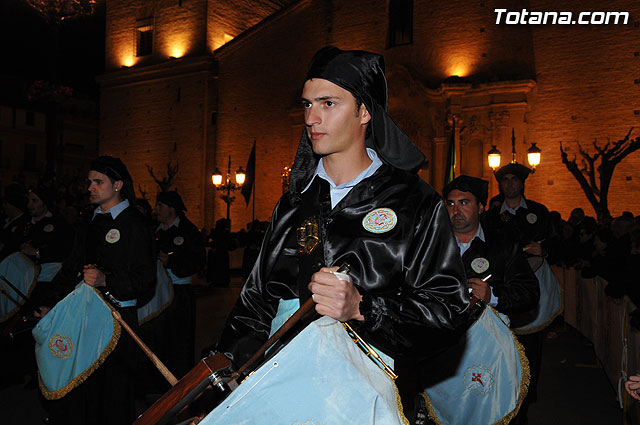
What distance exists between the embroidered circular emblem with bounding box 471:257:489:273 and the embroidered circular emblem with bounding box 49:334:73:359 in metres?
3.32

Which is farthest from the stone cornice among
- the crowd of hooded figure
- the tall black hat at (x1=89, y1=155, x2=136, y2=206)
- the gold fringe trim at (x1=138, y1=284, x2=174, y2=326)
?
the crowd of hooded figure

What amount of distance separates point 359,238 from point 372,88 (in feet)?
2.09

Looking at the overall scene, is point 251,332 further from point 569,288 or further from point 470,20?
point 470,20

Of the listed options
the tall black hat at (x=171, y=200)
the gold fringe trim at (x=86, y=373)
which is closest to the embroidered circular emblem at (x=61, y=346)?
the gold fringe trim at (x=86, y=373)

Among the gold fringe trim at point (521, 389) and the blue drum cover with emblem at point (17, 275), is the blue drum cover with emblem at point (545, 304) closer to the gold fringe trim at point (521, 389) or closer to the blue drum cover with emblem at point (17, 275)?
the gold fringe trim at point (521, 389)

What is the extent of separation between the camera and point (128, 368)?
5.24 metres

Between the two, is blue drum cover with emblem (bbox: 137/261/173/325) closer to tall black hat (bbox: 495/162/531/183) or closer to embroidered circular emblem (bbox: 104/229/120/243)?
embroidered circular emblem (bbox: 104/229/120/243)

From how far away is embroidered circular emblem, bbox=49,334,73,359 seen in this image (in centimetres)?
475

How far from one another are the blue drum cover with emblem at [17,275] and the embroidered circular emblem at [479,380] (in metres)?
5.98

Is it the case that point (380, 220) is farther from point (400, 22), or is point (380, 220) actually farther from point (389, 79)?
point (400, 22)

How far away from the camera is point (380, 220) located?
2.25 m

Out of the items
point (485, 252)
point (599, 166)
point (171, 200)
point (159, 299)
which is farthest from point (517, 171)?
point (599, 166)

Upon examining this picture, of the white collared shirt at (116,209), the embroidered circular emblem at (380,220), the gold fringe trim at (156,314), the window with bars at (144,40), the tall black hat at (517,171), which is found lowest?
the gold fringe trim at (156,314)

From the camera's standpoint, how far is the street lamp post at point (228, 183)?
91.6 feet
